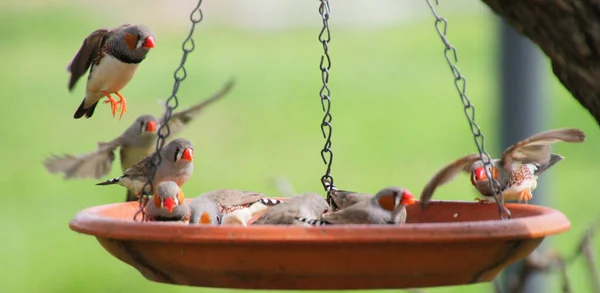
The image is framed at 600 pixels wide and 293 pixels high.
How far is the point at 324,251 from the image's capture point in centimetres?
318

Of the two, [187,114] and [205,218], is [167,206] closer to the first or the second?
[205,218]

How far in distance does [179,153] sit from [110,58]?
1.74ft

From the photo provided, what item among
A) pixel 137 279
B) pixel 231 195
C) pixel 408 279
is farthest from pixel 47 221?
pixel 408 279

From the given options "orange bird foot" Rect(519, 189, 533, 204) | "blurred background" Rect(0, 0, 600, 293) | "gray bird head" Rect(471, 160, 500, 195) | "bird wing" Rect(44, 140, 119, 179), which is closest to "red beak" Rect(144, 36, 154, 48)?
"bird wing" Rect(44, 140, 119, 179)

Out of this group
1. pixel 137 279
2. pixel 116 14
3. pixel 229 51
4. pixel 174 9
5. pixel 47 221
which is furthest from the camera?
pixel 174 9

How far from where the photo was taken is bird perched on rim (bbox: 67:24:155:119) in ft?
15.5

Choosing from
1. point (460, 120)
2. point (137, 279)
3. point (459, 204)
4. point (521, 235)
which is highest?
point (521, 235)

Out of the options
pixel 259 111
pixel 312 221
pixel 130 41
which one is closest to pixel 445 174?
pixel 312 221

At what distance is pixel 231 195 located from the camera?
4.46 meters

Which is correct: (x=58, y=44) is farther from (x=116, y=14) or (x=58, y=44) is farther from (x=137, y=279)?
(x=137, y=279)

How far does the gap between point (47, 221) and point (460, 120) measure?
4.99 metres

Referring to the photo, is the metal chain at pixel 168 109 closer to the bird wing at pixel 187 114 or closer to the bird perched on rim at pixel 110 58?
the bird wing at pixel 187 114

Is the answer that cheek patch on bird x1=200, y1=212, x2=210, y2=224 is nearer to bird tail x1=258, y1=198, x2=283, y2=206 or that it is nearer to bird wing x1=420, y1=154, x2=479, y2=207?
bird tail x1=258, y1=198, x2=283, y2=206

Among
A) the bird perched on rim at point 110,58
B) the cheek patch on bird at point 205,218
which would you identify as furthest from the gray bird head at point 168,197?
the bird perched on rim at point 110,58
